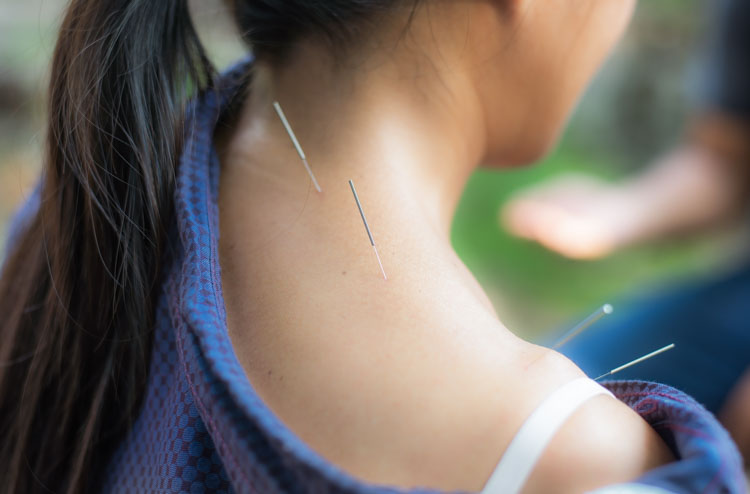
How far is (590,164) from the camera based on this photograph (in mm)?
3424

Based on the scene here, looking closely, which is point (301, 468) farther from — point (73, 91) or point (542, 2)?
point (542, 2)

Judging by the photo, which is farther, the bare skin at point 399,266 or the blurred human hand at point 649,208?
the blurred human hand at point 649,208

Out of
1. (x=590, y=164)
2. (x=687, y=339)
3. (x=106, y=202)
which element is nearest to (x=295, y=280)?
(x=106, y=202)

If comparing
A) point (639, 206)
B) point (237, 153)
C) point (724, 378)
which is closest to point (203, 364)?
point (237, 153)

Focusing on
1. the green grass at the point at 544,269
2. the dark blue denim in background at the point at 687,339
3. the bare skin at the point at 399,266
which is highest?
the bare skin at the point at 399,266

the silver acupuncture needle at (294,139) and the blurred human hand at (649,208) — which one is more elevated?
the silver acupuncture needle at (294,139)

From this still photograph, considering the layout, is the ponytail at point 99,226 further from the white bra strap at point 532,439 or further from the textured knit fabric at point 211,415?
the white bra strap at point 532,439

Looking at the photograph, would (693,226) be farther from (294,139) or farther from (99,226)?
(99,226)

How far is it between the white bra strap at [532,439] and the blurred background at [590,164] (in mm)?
1158

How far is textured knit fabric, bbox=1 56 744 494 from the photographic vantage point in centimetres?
48

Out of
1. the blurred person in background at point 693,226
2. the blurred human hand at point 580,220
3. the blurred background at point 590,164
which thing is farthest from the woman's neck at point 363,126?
the blurred human hand at point 580,220

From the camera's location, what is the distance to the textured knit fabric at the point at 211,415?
1.59ft

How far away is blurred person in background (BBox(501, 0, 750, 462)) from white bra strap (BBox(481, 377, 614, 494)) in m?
0.68

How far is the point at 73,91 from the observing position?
0.69 m
